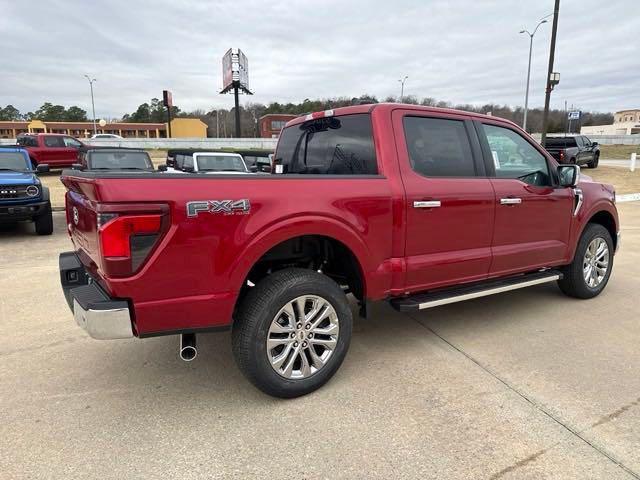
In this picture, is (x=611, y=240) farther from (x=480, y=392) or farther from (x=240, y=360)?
(x=240, y=360)

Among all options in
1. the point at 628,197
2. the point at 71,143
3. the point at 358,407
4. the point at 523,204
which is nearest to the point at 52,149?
the point at 71,143

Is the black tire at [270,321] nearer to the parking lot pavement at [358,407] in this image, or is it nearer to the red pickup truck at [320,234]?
the red pickup truck at [320,234]

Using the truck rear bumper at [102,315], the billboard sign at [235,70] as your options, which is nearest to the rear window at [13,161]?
the truck rear bumper at [102,315]

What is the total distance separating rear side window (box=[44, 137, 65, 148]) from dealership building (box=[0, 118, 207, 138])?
61.7 metres

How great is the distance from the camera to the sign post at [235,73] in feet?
150

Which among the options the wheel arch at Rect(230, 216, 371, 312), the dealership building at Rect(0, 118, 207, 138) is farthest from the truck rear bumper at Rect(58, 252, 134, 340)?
the dealership building at Rect(0, 118, 207, 138)

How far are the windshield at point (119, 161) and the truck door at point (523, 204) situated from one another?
939cm

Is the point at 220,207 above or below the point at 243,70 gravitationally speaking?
below

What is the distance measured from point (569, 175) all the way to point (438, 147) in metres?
1.65

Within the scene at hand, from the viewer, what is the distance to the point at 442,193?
3.52 metres

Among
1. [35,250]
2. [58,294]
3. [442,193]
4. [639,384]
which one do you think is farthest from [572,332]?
[35,250]

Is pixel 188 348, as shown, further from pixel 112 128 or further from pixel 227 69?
pixel 112 128

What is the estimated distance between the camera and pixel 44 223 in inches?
336

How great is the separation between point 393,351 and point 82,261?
7.93 ft
